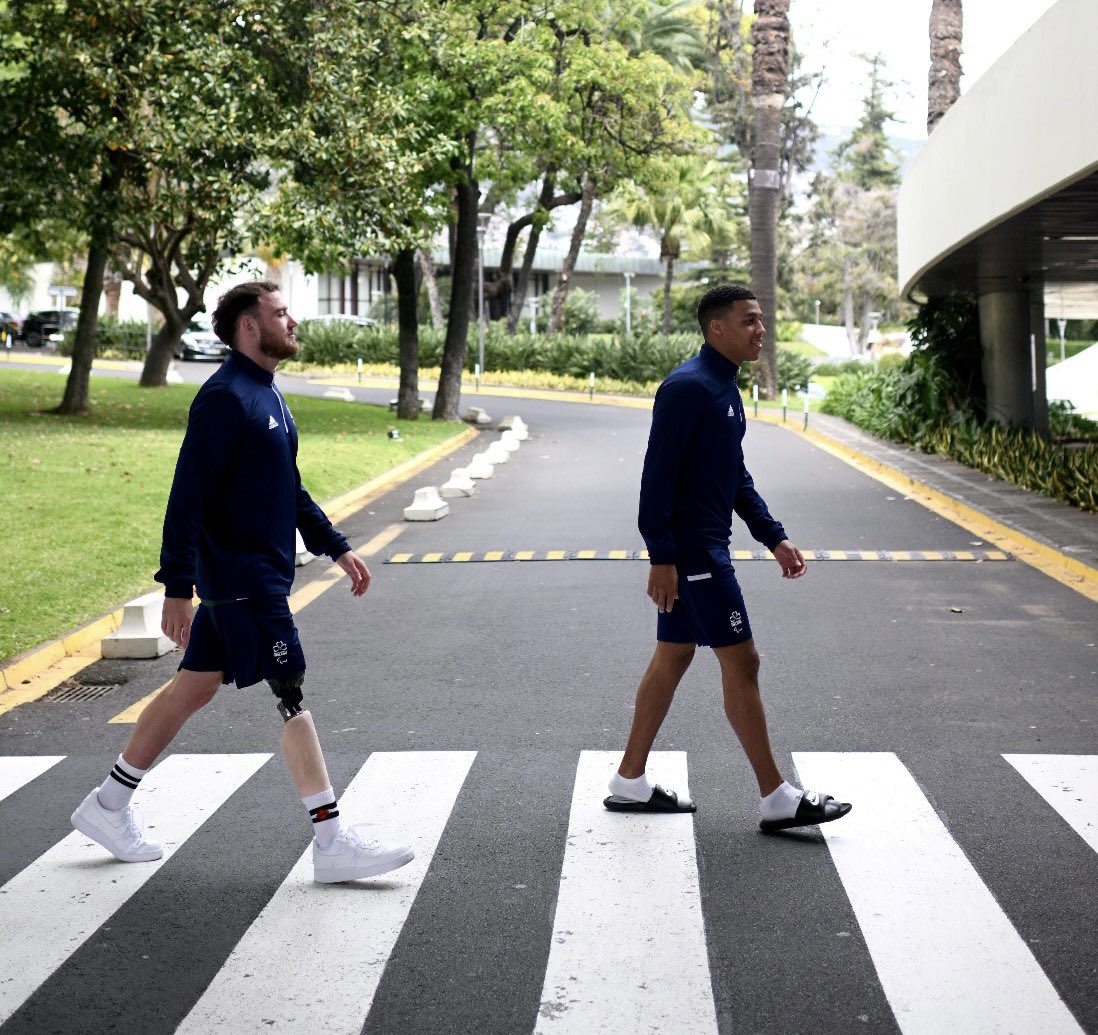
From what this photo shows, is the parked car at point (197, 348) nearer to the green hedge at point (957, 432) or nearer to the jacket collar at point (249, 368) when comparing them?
the green hedge at point (957, 432)

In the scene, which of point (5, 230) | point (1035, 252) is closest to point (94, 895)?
point (1035, 252)

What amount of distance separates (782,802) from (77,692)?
14.7ft

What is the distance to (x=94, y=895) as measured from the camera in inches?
217

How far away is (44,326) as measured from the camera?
211 ft

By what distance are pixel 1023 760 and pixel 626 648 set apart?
3.26m

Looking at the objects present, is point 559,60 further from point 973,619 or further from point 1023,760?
point 1023,760

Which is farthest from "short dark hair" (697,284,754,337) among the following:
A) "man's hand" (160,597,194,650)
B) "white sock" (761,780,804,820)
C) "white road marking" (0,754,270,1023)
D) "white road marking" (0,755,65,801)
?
"white road marking" (0,755,65,801)

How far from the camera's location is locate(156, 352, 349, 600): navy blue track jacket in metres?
5.44

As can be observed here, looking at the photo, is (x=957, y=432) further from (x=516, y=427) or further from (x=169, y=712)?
(x=169, y=712)

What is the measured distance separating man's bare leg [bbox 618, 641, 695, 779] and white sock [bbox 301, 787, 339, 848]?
4.22 ft

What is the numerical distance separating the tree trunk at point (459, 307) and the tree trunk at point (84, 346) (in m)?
6.57

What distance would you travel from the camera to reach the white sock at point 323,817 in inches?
219

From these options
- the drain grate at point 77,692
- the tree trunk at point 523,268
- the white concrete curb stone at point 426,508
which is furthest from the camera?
the tree trunk at point 523,268

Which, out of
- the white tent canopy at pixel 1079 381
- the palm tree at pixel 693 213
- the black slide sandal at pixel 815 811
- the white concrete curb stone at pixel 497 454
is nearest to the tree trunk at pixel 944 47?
the white tent canopy at pixel 1079 381
